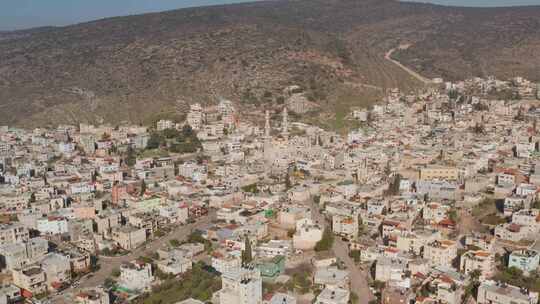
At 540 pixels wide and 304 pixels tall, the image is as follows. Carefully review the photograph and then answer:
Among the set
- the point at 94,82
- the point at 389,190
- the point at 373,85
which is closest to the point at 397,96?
the point at 373,85

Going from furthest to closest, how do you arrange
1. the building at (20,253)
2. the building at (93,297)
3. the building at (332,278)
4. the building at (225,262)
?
the building at (20,253)
the building at (225,262)
the building at (332,278)
the building at (93,297)

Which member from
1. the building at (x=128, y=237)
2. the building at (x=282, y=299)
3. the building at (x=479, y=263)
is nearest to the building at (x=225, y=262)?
the building at (x=282, y=299)

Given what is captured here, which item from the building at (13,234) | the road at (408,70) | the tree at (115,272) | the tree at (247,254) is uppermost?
the road at (408,70)

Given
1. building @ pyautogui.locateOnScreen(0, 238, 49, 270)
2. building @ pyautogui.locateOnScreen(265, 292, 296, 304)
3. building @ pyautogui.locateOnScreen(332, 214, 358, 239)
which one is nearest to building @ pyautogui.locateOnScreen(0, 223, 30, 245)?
building @ pyautogui.locateOnScreen(0, 238, 49, 270)

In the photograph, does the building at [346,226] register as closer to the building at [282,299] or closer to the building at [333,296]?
the building at [333,296]

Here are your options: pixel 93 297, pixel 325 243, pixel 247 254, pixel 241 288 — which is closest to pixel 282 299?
pixel 241 288

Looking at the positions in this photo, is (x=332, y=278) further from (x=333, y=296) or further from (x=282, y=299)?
(x=282, y=299)

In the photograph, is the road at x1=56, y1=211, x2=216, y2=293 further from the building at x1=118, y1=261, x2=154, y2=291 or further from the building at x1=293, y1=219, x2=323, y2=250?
the building at x1=293, y1=219, x2=323, y2=250

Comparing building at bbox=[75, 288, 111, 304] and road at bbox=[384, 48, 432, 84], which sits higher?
road at bbox=[384, 48, 432, 84]
